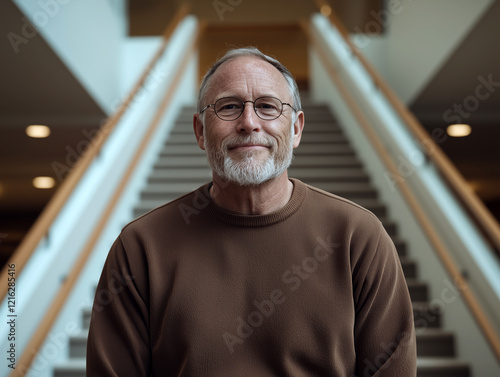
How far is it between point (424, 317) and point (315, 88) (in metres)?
5.38

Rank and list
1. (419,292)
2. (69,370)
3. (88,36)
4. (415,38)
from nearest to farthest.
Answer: (69,370) < (419,292) < (88,36) < (415,38)

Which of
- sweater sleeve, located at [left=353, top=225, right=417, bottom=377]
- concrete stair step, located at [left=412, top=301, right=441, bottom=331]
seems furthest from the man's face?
concrete stair step, located at [left=412, top=301, right=441, bottom=331]

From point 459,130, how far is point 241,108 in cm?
588

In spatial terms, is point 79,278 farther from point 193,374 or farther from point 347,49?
point 347,49

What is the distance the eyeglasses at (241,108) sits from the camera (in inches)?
58.2

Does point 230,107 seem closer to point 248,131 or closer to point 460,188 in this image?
point 248,131

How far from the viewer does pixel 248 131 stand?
1.46 meters

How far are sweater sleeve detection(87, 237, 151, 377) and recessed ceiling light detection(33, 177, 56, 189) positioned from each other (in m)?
8.07

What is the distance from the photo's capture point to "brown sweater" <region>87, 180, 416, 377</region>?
1.37 m

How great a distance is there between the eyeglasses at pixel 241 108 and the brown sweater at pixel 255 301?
0.87 ft

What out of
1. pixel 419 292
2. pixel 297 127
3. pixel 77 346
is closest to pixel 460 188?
pixel 419 292

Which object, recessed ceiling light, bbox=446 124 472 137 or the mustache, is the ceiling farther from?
the mustache

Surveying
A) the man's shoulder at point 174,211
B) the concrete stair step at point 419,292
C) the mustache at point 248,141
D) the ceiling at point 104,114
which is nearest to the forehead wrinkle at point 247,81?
the mustache at point 248,141

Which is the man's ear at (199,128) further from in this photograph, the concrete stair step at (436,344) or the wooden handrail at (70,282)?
the concrete stair step at (436,344)
